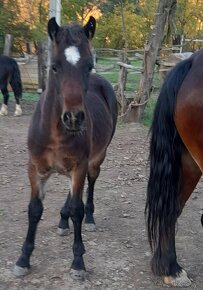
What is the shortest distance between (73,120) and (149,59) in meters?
5.84

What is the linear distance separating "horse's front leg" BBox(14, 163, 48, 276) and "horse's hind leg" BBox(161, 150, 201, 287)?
947 millimetres

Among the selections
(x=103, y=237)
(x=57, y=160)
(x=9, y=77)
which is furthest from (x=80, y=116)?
(x=9, y=77)

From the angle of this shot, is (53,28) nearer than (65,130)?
Yes

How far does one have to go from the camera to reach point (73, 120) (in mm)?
2623

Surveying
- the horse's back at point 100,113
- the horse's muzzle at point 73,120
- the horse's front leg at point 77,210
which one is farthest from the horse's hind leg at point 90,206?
the horse's muzzle at point 73,120

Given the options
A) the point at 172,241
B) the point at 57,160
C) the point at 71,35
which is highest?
the point at 71,35

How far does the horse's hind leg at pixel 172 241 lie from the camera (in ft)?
9.77

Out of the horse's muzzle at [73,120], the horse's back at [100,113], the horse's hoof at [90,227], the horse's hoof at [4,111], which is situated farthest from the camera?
the horse's hoof at [4,111]

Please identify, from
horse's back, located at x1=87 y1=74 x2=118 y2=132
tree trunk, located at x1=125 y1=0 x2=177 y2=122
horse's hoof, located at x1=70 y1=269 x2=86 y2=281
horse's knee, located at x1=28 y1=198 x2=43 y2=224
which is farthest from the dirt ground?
tree trunk, located at x1=125 y1=0 x2=177 y2=122

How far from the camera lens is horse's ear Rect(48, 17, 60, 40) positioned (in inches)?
106

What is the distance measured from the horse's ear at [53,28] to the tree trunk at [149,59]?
18.2ft

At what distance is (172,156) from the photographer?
295cm

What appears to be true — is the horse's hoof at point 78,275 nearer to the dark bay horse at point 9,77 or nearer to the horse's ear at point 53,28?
the horse's ear at point 53,28

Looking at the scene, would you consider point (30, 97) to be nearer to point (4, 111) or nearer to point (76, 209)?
point (4, 111)
